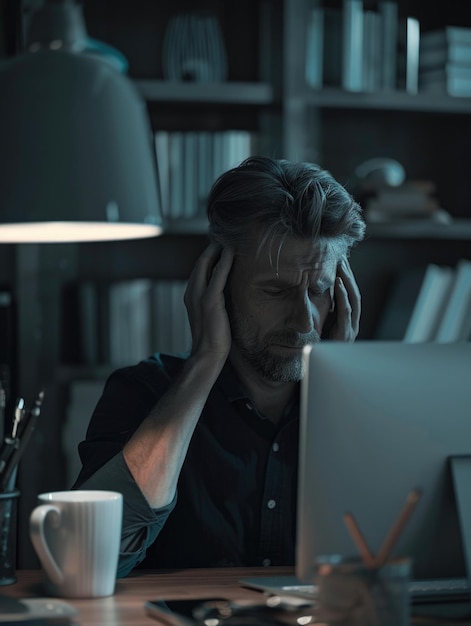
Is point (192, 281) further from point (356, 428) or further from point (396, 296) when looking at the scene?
point (396, 296)

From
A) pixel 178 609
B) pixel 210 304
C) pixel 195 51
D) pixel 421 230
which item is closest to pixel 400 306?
pixel 421 230

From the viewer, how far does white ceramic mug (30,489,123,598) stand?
1.20m

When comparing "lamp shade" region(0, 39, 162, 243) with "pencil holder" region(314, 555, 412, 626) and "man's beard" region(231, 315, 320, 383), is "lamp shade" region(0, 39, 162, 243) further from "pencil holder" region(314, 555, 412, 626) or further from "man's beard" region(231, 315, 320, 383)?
"pencil holder" region(314, 555, 412, 626)

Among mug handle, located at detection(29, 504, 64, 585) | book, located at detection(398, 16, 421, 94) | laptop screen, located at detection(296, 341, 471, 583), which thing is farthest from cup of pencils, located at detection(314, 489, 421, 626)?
book, located at detection(398, 16, 421, 94)

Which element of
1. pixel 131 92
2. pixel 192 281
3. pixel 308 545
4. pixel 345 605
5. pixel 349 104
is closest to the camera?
pixel 345 605

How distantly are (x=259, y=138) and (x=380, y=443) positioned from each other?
6.85 feet

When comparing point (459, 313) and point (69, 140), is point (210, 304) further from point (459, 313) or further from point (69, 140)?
point (459, 313)

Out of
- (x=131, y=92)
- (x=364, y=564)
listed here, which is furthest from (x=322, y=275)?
(x=364, y=564)

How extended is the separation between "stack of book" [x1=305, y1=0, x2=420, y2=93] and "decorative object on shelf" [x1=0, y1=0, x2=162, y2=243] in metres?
1.59

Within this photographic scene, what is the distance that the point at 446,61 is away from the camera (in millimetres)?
3168

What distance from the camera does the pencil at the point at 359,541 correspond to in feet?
3.34

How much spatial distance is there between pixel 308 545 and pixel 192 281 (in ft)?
2.52

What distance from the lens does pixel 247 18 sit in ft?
10.7

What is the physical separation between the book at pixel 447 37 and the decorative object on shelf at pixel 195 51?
0.63 meters
